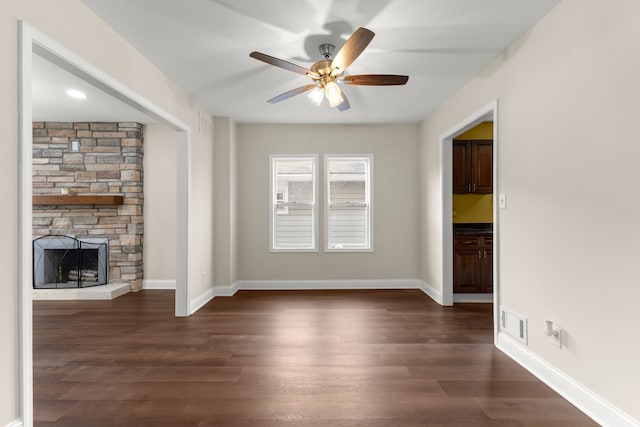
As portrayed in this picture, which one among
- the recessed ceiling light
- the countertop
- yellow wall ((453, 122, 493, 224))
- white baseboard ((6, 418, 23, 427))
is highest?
the recessed ceiling light

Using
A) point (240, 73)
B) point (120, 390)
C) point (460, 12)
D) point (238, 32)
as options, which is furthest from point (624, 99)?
point (120, 390)

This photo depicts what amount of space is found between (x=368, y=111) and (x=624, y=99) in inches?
132

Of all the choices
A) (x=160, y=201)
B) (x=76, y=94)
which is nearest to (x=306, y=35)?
(x=76, y=94)

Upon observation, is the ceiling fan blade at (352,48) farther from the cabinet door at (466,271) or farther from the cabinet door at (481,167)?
the cabinet door at (466,271)

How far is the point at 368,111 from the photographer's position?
5059mm

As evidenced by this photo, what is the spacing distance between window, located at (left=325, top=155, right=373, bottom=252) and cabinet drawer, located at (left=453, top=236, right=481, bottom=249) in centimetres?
144

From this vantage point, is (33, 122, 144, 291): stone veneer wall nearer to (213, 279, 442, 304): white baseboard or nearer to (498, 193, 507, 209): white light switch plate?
(213, 279, 442, 304): white baseboard

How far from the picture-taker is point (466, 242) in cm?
501

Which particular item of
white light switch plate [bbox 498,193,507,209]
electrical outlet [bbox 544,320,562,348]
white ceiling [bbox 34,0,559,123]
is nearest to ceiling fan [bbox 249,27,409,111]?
white ceiling [bbox 34,0,559,123]

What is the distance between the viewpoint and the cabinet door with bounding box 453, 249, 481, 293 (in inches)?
197

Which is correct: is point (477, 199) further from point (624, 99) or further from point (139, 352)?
point (139, 352)

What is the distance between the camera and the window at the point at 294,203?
19.3ft

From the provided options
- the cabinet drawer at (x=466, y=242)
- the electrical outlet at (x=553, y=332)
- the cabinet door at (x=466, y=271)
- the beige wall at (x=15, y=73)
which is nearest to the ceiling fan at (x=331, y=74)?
the beige wall at (x=15, y=73)

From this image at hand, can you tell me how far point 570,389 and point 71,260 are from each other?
654cm
